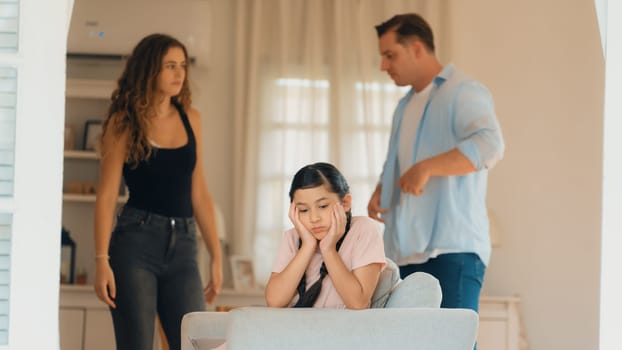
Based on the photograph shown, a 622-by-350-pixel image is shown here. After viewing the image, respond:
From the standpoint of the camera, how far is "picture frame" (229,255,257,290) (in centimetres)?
606

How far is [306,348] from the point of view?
8.07ft

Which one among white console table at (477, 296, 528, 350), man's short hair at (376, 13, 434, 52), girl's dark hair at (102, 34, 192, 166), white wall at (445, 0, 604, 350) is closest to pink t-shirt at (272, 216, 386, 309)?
girl's dark hair at (102, 34, 192, 166)

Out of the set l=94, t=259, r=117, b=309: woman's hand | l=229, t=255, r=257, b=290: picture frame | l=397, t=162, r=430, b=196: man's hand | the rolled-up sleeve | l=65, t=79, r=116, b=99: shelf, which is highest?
l=65, t=79, r=116, b=99: shelf

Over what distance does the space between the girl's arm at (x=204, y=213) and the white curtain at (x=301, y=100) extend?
2.04m

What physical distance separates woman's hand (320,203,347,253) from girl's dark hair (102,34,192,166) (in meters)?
1.18

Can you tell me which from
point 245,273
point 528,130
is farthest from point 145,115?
point 528,130

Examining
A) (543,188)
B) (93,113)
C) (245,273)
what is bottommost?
(245,273)

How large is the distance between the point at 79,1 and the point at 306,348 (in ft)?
13.5

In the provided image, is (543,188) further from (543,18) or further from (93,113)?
(93,113)

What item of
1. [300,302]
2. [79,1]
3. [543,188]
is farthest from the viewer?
[543,188]

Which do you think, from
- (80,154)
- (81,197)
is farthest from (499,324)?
(80,154)

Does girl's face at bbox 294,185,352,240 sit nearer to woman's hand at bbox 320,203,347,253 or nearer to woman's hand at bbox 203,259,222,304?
woman's hand at bbox 320,203,347,253

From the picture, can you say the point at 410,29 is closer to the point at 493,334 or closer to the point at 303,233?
the point at 303,233

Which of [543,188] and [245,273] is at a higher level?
[543,188]
